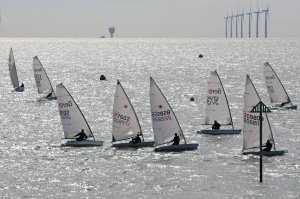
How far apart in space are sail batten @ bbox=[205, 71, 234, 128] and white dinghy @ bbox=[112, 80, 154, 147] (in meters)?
12.6

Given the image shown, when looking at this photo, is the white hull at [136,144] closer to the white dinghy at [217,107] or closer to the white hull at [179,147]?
the white hull at [179,147]

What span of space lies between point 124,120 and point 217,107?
14.4 metres

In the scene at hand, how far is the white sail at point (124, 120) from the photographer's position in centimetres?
7825

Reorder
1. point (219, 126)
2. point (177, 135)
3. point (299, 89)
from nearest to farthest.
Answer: point (177, 135)
point (219, 126)
point (299, 89)

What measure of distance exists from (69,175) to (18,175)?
4.66m

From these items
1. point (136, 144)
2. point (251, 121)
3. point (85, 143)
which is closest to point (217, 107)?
point (136, 144)

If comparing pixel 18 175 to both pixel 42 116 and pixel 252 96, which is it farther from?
pixel 42 116

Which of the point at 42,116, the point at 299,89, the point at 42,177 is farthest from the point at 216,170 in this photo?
the point at 299,89

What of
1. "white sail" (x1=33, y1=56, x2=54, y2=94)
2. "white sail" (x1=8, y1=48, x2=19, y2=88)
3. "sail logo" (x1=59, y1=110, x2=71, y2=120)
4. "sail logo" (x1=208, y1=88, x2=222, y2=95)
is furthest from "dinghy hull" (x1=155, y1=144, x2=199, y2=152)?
"white sail" (x1=8, y1=48, x2=19, y2=88)

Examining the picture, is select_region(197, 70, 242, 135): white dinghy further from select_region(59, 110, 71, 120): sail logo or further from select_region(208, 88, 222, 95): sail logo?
select_region(59, 110, 71, 120): sail logo

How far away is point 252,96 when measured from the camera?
236 ft

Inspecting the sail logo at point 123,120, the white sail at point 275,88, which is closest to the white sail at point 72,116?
the sail logo at point 123,120

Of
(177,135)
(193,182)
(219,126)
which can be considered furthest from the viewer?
(219,126)

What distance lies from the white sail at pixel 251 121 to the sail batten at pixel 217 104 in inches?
603
